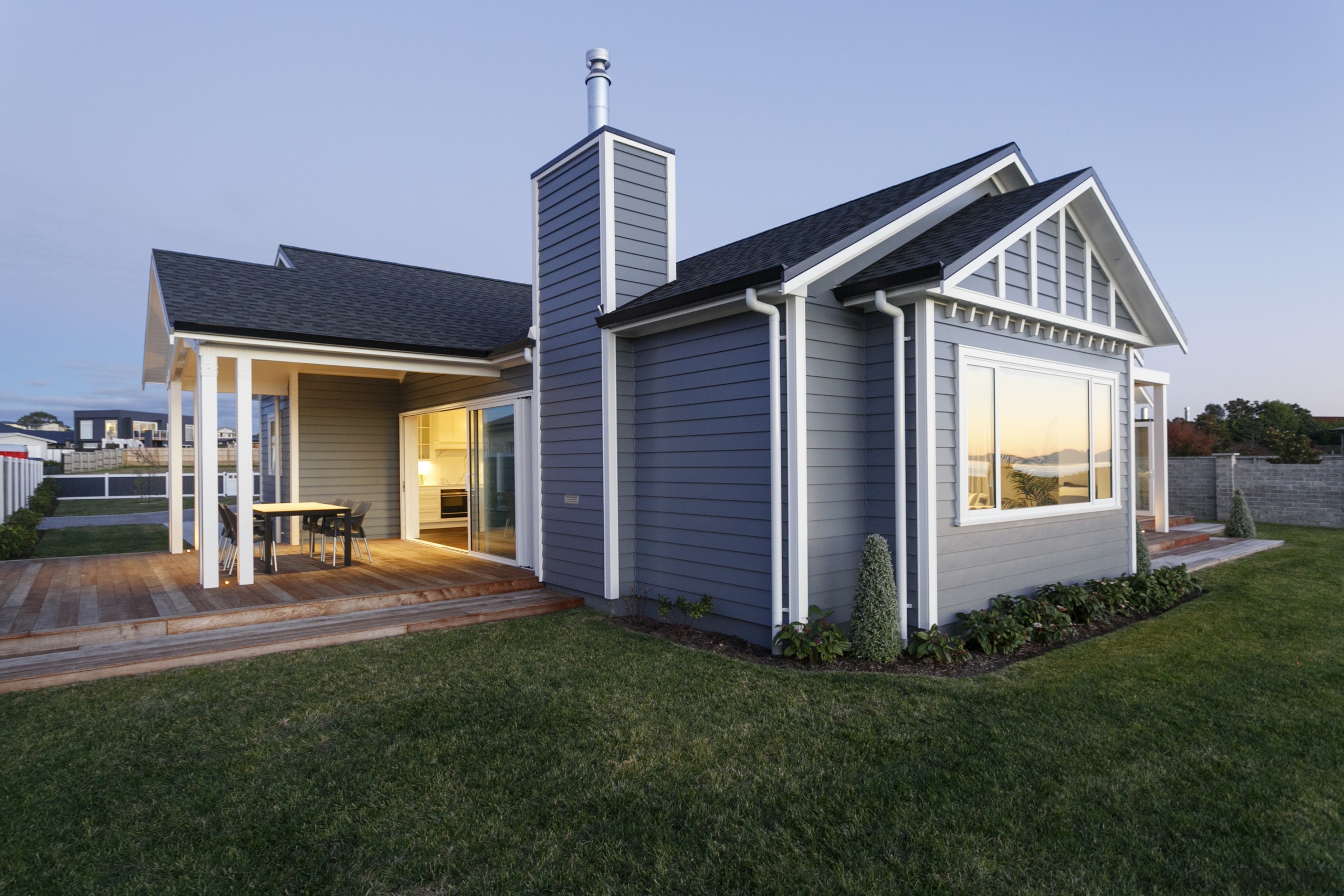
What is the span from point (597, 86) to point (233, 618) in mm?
6485

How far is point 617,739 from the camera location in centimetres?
371

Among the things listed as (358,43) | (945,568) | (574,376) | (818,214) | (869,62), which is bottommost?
(945,568)

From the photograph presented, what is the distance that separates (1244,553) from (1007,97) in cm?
900

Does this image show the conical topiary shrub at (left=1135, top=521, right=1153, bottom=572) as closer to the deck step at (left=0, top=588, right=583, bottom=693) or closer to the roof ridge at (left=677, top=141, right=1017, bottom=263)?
the roof ridge at (left=677, top=141, right=1017, bottom=263)

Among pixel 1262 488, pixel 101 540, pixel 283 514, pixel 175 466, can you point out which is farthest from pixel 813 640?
pixel 1262 488

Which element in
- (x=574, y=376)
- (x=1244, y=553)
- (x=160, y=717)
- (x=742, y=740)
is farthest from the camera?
(x=1244, y=553)

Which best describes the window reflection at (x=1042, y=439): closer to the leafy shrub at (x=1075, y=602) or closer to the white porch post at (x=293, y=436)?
the leafy shrub at (x=1075, y=602)

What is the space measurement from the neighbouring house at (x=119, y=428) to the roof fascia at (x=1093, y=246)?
77538 mm

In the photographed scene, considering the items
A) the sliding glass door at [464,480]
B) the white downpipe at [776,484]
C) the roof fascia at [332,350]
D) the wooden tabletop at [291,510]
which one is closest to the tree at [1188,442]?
the sliding glass door at [464,480]

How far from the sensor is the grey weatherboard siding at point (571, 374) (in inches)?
270

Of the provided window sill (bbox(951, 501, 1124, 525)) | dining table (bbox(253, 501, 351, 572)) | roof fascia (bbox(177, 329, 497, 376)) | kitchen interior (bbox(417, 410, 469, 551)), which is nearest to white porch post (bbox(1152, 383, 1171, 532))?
window sill (bbox(951, 501, 1124, 525))

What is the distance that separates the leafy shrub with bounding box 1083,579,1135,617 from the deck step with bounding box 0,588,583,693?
5.21m

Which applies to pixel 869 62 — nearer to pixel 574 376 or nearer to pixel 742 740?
pixel 574 376

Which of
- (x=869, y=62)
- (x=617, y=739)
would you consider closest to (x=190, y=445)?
(x=869, y=62)
